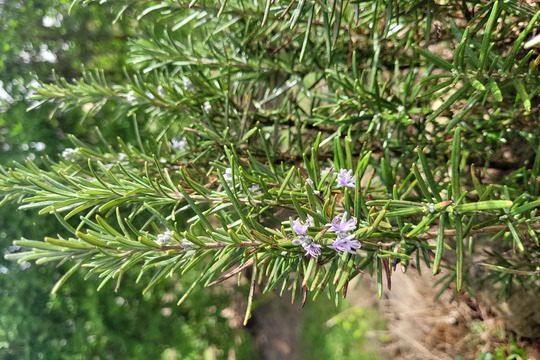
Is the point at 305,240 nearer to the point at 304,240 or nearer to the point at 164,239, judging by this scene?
the point at 304,240

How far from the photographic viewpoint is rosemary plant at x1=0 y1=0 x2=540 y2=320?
2.16ft

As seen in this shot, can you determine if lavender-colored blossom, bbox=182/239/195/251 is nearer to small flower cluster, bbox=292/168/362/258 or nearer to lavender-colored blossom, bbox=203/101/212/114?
small flower cluster, bbox=292/168/362/258

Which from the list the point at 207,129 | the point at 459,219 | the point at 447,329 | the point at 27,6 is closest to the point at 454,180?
the point at 459,219

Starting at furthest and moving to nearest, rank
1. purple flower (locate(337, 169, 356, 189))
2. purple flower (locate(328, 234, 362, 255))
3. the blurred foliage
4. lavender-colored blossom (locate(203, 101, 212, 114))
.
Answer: the blurred foliage, lavender-colored blossom (locate(203, 101, 212, 114)), purple flower (locate(337, 169, 356, 189)), purple flower (locate(328, 234, 362, 255))

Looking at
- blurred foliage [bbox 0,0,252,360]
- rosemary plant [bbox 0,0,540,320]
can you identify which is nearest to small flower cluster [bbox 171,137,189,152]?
rosemary plant [bbox 0,0,540,320]

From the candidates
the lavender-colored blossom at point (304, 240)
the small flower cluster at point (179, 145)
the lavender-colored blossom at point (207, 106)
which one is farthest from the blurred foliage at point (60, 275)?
the lavender-colored blossom at point (304, 240)

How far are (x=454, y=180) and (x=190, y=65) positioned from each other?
0.74 m

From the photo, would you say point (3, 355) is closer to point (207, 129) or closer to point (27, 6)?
point (27, 6)

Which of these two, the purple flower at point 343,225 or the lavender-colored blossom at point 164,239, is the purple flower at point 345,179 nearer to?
the purple flower at point 343,225

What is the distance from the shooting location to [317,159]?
81 centimetres

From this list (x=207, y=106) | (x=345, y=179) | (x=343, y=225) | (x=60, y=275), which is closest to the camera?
(x=343, y=225)

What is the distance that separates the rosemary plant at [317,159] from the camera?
2.16 feet

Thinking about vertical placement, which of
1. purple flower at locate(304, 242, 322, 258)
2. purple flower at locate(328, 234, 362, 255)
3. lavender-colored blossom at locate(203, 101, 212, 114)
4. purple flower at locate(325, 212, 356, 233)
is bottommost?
purple flower at locate(304, 242, 322, 258)

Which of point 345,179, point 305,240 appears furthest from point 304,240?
point 345,179
